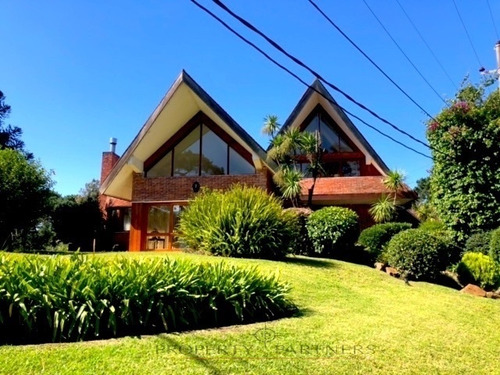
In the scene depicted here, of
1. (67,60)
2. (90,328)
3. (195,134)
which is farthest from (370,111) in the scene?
(195,134)

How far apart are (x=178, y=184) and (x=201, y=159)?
1559mm

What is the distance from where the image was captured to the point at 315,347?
5.38 m

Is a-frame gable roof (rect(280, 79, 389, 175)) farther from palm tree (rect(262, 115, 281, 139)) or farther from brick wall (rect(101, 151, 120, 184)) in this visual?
brick wall (rect(101, 151, 120, 184))

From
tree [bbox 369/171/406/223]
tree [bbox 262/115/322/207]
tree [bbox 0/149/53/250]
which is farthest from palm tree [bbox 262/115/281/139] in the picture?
tree [bbox 0/149/53/250]

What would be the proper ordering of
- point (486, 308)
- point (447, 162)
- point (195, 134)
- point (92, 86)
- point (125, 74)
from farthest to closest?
1. point (195, 134)
2. point (447, 162)
3. point (92, 86)
4. point (125, 74)
5. point (486, 308)

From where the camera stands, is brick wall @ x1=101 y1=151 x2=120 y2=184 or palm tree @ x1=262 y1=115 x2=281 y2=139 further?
brick wall @ x1=101 y1=151 x2=120 y2=184

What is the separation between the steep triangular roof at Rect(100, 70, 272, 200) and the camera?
53.6 ft

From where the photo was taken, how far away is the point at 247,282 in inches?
269

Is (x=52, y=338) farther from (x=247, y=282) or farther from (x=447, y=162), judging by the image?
(x=447, y=162)

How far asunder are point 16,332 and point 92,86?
9717mm

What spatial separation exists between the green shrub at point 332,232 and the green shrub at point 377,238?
3.02ft

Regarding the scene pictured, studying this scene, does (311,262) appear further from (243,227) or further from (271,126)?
(271,126)

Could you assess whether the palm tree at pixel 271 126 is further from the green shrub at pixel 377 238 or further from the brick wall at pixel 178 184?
the green shrub at pixel 377 238

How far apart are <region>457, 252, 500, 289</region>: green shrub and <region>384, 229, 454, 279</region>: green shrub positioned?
2.26 feet
